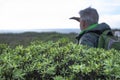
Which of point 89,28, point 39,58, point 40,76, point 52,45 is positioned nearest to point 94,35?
point 89,28

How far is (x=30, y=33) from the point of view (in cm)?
3838

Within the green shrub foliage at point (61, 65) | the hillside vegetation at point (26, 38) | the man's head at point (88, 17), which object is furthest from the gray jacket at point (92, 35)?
the hillside vegetation at point (26, 38)

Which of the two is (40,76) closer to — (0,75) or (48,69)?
(48,69)

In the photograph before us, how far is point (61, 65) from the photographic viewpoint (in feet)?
16.7

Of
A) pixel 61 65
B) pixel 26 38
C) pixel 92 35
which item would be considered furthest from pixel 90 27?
pixel 26 38

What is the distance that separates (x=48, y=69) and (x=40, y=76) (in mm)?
126

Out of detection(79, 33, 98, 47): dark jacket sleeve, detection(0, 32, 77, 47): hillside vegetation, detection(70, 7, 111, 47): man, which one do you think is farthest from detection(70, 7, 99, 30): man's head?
detection(0, 32, 77, 47): hillside vegetation

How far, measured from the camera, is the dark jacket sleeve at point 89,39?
7.81m

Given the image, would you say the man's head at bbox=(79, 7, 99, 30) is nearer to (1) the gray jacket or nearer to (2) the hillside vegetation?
(1) the gray jacket

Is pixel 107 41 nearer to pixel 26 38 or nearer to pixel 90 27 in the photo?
pixel 90 27

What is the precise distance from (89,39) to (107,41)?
1.54 ft

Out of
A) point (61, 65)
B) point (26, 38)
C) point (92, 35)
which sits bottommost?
point (26, 38)

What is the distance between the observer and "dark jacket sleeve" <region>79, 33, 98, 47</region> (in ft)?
25.6

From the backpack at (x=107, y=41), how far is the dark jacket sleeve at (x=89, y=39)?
0.62 ft
